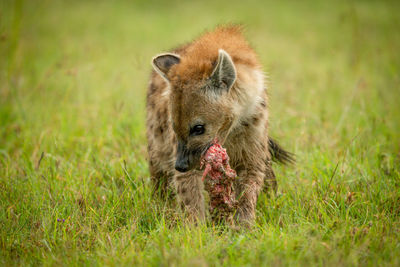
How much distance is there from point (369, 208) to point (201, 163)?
1.20 metres

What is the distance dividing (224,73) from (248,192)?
910 millimetres

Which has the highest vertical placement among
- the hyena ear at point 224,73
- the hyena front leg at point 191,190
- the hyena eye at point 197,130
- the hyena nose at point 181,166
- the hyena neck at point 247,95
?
the hyena ear at point 224,73

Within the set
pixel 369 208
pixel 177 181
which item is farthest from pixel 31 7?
pixel 369 208

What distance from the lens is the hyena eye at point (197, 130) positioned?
2.91m

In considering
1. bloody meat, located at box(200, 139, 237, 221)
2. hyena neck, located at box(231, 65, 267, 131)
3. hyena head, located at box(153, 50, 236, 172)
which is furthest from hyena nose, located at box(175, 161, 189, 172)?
hyena neck, located at box(231, 65, 267, 131)

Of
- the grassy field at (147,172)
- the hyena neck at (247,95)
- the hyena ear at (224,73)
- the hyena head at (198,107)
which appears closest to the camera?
the grassy field at (147,172)

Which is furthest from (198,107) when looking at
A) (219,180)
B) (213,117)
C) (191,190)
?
(191,190)

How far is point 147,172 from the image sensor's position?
3959mm

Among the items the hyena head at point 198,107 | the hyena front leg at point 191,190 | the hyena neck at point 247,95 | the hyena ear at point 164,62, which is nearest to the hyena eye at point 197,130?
the hyena head at point 198,107

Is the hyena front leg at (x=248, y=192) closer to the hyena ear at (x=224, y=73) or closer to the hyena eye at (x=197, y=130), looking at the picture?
the hyena eye at (x=197, y=130)

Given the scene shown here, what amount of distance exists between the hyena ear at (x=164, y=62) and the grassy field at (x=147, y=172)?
33.0 inches

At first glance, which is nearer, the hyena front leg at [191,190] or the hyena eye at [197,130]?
the hyena eye at [197,130]

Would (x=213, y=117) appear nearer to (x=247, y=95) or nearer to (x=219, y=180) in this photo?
(x=247, y=95)

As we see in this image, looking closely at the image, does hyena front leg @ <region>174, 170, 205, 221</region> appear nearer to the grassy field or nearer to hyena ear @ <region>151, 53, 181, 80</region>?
the grassy field
